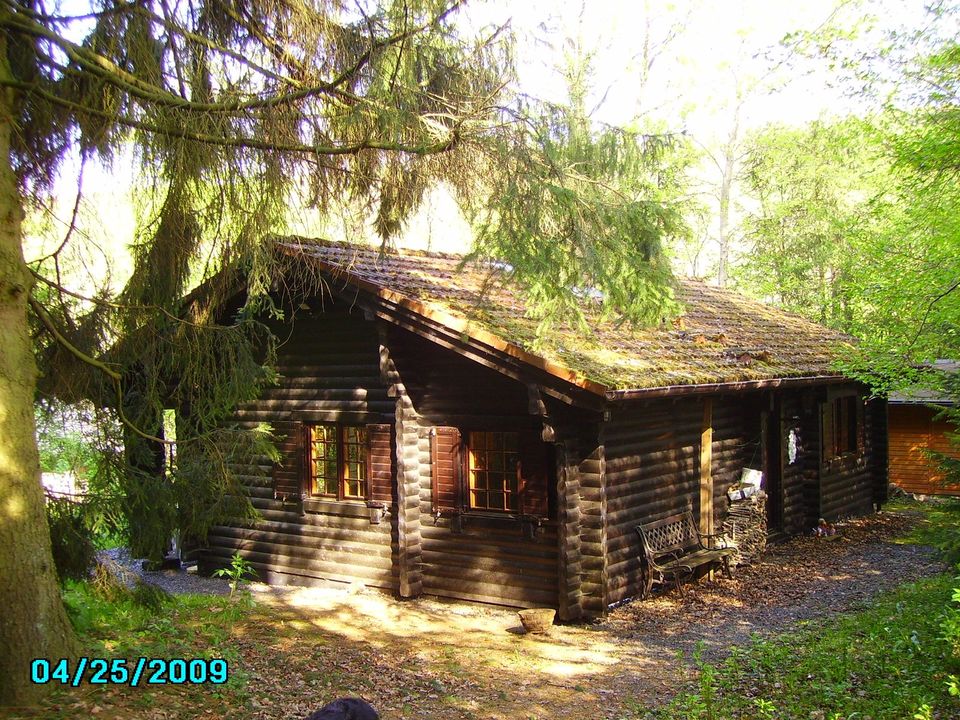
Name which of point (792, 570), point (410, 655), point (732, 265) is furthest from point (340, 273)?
point (732, 265)

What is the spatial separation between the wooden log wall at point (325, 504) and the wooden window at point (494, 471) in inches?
51.7

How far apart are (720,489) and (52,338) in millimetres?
9883

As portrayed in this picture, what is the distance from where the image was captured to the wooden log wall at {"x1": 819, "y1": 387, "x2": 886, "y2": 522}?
16.0 m

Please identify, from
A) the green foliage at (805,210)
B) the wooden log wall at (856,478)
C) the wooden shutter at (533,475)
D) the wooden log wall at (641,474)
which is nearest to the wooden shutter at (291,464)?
the wooden shutter at (533,475)

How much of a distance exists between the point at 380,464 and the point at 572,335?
3.31 m

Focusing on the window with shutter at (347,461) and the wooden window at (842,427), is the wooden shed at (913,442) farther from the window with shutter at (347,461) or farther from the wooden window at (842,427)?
the window with shutter at (347,461)

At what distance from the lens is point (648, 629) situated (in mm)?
9664

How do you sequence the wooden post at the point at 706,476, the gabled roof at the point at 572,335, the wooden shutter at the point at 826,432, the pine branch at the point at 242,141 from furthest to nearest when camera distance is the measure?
the wooden shutter at the point at 826,432 < the wooden post at the point at 706,476 < the gabled roof at the point at 572,335 < the pine branch at the point at 242,141

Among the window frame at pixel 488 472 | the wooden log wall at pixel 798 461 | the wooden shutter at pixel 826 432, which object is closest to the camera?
the window frame at pixel 488 472

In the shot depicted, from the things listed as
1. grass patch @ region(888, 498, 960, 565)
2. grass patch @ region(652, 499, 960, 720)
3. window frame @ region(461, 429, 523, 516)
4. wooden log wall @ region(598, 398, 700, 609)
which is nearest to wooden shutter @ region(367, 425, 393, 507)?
window frame @ region(461, 429, 523, 516)

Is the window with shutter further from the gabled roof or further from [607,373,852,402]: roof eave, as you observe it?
[607,373,852,402]: roof eave

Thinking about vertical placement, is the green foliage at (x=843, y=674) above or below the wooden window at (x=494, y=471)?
below

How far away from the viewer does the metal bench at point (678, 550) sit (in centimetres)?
1089

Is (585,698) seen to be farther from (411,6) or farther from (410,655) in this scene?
(411,6)
